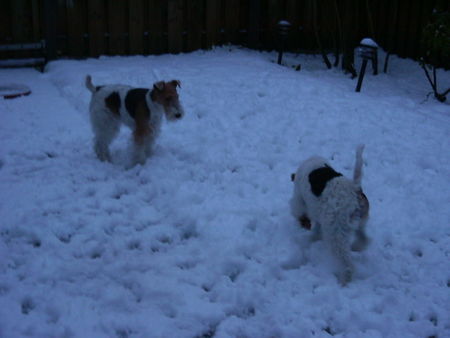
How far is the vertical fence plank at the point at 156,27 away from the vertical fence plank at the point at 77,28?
1.33 metres

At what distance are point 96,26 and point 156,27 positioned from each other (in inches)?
48.6

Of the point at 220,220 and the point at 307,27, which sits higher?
the point at 307,27

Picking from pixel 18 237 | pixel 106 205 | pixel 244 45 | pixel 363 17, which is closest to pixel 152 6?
pixel 244 45

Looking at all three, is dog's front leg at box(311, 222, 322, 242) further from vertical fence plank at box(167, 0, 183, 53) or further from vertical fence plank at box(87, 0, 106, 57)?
vertical fence plank at box(87, 0, 106, 57)

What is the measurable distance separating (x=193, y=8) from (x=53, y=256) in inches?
295

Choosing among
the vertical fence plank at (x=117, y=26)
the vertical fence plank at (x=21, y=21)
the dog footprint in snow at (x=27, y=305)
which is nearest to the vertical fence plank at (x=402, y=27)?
the vertical fence plank at (x=117, y=26)

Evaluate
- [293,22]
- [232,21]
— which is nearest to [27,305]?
[232,21]

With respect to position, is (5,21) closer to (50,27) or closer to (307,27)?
(50,27)

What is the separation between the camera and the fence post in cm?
935

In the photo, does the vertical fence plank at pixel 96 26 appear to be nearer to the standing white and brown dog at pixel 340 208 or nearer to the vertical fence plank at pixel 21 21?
the vertical fence plank at pixel 21 21

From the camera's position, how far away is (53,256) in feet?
13.8

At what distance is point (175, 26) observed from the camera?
10398 millimetres

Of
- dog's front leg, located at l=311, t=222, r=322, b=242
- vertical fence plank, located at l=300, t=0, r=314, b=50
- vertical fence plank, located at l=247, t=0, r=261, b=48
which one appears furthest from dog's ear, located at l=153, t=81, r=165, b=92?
vertical fence plank, located at l=300, t=0, r=314, b=50

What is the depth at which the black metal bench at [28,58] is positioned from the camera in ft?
31.1
